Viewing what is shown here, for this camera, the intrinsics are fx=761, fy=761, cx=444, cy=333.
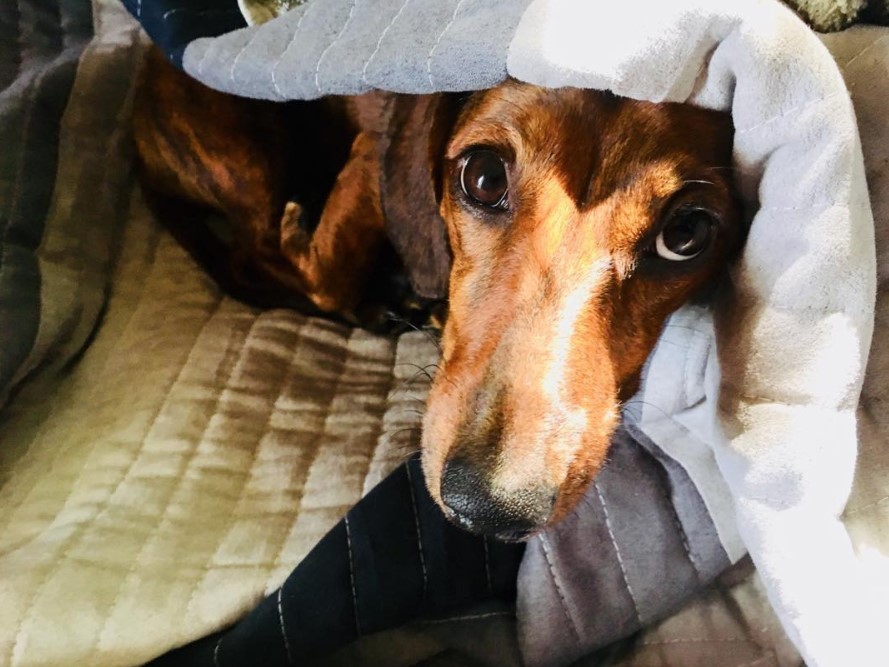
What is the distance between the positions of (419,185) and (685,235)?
47cm

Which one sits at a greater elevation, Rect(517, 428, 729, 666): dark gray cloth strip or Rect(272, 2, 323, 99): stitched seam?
Rect(272, 2, 323, 99): stitched seam

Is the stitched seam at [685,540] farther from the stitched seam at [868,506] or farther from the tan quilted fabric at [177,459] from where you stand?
the tan quilted fabric at [177,459]

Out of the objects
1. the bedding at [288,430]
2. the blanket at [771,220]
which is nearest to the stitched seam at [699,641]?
the bedding at [288,430]

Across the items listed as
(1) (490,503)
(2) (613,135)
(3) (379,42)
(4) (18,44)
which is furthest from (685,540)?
(4) (18,44)

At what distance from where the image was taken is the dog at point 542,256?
961 millimetres

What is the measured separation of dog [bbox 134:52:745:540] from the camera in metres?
0.96

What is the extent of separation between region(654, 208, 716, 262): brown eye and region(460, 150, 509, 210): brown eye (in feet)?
0.78

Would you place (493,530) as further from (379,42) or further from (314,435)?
(379,42)

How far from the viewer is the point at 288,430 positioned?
4.55 feet

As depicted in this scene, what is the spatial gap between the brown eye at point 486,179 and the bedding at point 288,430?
5.7 inches

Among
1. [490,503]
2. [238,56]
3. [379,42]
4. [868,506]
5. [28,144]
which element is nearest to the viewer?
[490,503]

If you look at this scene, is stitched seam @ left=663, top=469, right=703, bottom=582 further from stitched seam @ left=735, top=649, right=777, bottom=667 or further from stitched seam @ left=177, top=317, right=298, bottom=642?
stitched seam @ left=177, top=317, right=298, bottom=642

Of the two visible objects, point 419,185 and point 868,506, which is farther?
point 419,185

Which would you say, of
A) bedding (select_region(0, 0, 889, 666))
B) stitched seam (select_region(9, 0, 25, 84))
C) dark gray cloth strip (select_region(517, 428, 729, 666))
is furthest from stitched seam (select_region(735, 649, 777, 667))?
stitched seam (select_region(9, 0, 25, 84))
